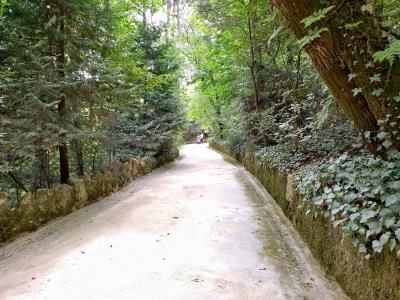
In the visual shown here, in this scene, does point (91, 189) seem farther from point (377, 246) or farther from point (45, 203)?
point (377, 246)

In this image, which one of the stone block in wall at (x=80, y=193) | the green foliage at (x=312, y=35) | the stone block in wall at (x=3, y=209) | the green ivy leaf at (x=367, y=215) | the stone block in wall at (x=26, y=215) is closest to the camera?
the green ivy leaf at (x=367, y=215)

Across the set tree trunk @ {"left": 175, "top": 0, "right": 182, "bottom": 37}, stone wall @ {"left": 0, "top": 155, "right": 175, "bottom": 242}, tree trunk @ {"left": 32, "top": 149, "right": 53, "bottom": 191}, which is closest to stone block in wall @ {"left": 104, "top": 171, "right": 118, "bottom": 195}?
stone wall @ {"left": 0, "top": 155, "right": 175, "bottom": 242}

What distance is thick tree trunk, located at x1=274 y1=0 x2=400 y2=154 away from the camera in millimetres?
2838

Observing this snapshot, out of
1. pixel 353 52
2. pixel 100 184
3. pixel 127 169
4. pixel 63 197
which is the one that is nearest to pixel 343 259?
pixel 353 52

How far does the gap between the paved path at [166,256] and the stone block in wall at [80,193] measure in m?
0.19

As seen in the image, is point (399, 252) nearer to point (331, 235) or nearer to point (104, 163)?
point (331, 235)

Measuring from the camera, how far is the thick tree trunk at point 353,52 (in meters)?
2.84

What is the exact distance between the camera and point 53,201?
5.46 metres

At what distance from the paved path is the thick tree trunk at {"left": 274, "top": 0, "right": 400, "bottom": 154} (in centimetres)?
182

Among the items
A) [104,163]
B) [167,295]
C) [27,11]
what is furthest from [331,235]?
[104,163]

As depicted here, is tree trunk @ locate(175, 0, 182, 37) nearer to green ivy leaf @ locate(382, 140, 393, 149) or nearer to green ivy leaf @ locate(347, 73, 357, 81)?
green ivy leaf @ locate(347, 73, 357, 81)

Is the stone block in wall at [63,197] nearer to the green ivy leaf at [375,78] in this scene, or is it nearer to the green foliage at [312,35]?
the green foliage at [312,35]

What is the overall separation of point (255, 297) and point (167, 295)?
32.1 inches

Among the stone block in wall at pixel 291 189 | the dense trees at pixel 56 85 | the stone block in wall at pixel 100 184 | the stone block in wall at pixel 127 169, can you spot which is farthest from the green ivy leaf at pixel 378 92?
the stone block in wall at pixel 127 169
